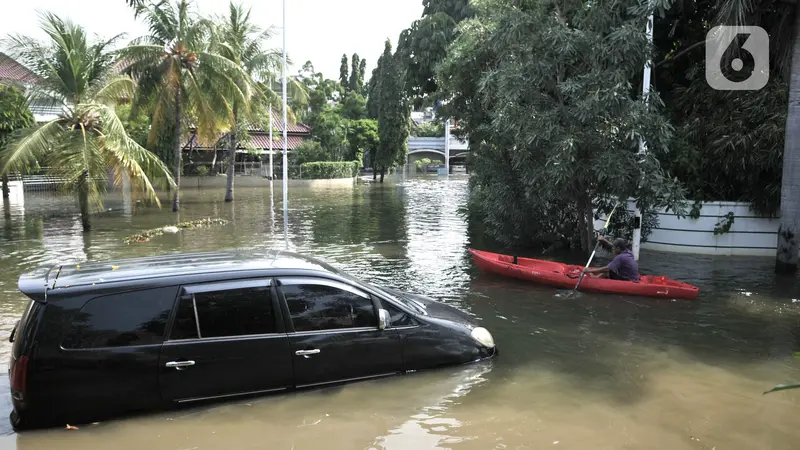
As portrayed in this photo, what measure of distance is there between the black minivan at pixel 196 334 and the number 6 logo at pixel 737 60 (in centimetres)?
1081

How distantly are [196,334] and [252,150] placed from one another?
35.6m

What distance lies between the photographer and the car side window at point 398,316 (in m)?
5.92

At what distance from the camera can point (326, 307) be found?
562cm

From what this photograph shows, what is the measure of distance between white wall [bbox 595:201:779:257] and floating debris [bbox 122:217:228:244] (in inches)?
519

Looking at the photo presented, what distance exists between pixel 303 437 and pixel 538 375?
2811 mm

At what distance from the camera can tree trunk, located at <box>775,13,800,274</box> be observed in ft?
38.7

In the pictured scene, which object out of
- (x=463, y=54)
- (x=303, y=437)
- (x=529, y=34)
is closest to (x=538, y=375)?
(x=303, y=437)

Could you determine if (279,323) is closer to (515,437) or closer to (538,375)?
(515,437)

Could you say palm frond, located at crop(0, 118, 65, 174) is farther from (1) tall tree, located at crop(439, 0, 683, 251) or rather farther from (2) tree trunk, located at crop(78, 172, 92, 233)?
(1) tall tree, located at crop(439, 0, 683, 251)

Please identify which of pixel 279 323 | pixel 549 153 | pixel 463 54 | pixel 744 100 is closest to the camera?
pixel 279 323

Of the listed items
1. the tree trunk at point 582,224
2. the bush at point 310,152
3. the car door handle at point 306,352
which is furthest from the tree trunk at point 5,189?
the car door handle at point 306,352

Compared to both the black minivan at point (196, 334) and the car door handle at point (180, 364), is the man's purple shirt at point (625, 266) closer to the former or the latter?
the black minivan at point (196, 334)

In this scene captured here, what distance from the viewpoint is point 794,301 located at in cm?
1016

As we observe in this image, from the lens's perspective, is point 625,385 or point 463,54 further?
point 463,54
